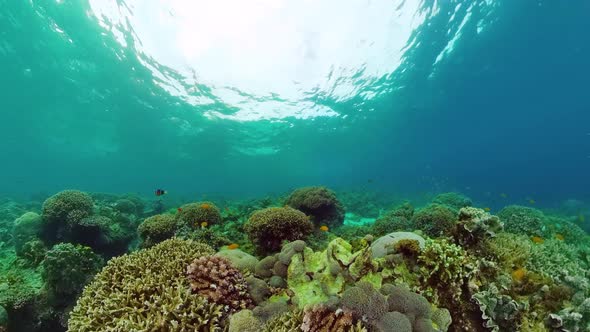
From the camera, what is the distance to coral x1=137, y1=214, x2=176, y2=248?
7.95 meters

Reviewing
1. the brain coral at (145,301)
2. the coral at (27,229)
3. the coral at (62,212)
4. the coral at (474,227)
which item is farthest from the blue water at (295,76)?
the brain coral at (145,301)

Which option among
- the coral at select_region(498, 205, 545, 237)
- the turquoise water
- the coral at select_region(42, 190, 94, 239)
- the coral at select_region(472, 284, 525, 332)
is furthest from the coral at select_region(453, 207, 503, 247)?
the coral at select_region(42, 190, 94, 239)

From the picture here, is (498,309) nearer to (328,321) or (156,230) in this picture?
(328,321)

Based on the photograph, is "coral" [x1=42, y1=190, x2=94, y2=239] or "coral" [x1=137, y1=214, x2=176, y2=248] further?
"coral" [x1=42, y1=190, x2=94, y2=239]

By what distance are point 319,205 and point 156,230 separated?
6.11 metres

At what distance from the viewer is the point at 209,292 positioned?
12.4 feet

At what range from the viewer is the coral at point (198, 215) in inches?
343

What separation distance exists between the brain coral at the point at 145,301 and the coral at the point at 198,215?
4.32 m

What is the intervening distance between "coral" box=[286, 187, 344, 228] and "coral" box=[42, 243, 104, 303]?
7.24 m

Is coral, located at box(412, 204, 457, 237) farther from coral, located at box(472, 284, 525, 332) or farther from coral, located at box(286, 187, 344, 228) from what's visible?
coral, located at box(472, 284, 525, 332)

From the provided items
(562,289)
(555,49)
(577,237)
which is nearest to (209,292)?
(562,289)

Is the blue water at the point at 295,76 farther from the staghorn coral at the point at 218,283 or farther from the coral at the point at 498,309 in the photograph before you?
the coral at the point at 498,309

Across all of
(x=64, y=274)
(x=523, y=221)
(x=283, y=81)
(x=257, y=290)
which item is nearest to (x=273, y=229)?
(x=257, y=290)

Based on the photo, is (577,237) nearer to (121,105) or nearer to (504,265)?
(504,265)
